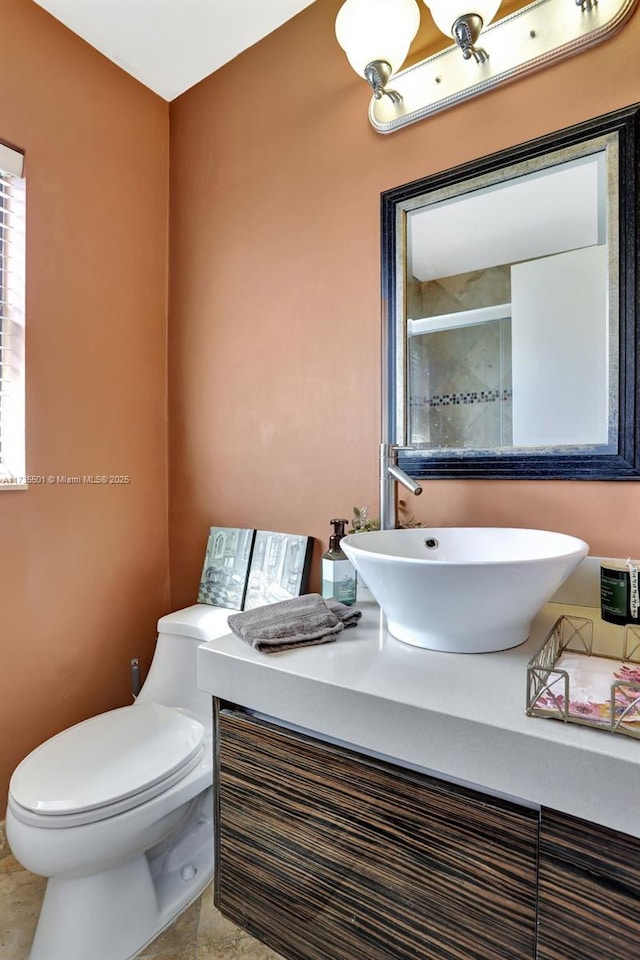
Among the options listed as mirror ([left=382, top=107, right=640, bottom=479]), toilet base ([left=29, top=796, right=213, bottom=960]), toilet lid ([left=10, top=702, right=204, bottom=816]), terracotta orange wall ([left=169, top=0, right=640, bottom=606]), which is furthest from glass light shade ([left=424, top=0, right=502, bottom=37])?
toilet base ([left=29, top=796, right=213, bottom=960])

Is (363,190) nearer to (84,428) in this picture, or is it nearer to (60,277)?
(60,277)

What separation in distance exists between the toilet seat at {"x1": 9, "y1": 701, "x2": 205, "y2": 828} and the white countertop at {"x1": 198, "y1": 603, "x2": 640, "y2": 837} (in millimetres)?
454

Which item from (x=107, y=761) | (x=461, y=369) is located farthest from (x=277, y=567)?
(x=461, y=369)

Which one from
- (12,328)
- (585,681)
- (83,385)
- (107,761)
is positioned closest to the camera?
(585,681)

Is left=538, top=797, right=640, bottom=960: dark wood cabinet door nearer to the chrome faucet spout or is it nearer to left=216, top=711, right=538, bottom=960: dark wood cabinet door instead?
→ left=216, top=711, right=538, bottom=960: dark wood cabinet door

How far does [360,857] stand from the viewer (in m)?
0.63

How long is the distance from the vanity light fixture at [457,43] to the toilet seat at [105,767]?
159cm

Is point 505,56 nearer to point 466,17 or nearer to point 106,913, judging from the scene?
point 466,17

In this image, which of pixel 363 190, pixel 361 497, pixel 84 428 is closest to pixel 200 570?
pixel 84 428

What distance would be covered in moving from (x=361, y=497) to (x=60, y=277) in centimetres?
112

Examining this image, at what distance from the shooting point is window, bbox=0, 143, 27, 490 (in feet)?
4.63

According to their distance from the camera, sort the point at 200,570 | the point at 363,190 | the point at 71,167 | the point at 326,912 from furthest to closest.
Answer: the point at 200,570 → the point at 71,167 → the point at 363,190 → the point at 326,912

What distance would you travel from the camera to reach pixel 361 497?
4.31ft

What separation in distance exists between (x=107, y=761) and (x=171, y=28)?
202 centimetres
